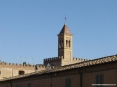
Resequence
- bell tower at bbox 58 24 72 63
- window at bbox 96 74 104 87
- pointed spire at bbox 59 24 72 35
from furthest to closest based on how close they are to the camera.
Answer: pointed spire at bbox 59 24 72 35 < bell tower at bbox 58 24 72 63 < window at bbox 96 74 104 87

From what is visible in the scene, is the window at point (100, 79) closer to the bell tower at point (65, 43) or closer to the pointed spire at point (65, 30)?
the bell tower at point (65, 43)

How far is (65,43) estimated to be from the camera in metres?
→ 82.4

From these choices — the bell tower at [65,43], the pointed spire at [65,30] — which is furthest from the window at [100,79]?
the pointed spire at [65,30]

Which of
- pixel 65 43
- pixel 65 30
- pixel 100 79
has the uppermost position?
pixel 65 30

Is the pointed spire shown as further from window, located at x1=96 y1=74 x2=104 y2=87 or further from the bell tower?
window, located at x1=96 y1=74 x2=104 y2=87

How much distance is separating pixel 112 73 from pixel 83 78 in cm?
342

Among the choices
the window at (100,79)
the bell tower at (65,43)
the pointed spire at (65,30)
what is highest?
the pointed spire at (65,30)

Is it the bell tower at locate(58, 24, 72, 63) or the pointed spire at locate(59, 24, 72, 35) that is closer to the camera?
the bell tower at locate(58, 24, 72, 63)

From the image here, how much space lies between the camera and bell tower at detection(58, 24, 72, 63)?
268ft

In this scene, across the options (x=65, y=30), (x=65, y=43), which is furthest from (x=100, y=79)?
(x=65, y=30)

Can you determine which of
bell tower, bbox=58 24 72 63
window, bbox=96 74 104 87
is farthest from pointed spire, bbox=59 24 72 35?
window, bbox=96 74 104 87

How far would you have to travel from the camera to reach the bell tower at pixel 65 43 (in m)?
81.7

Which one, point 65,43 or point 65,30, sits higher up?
point 65,30

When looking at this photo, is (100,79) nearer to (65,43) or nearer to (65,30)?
(65,43)
